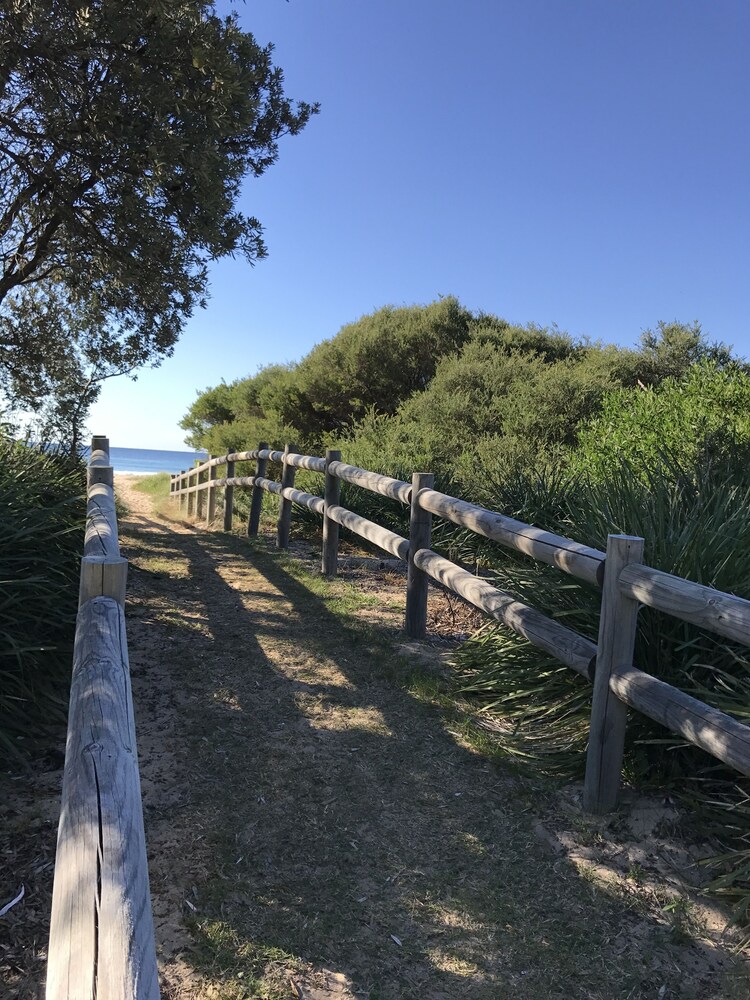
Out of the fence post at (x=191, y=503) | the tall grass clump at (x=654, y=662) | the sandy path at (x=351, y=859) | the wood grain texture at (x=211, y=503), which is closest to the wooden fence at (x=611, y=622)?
the tall grass clump at (x=654, y=662)

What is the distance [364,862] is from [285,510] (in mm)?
5783

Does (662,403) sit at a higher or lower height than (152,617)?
higher

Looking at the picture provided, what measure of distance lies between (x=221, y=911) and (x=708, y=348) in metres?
16.5

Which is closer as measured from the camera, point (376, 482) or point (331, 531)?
point (376, 482)

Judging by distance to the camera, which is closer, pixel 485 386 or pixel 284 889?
pixel 284 889

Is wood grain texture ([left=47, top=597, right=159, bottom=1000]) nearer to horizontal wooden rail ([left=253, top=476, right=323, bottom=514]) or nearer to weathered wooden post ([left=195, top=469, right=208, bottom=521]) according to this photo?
horizontal wooden rail ([left=253, top=476, right=323, bottom=514])

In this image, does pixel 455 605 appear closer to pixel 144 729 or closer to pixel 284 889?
pixel 144 729

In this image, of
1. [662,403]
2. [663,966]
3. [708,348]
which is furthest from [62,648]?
[708,348]

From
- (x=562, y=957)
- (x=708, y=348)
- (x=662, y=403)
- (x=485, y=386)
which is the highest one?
(x=708, y=348)

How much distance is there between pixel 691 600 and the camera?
2516mm

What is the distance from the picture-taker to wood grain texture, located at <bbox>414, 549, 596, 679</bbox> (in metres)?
3.20

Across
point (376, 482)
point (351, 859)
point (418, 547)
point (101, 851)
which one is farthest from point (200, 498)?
point (101, 851)

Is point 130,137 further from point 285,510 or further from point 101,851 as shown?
point 101,851

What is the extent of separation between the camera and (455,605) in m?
6.09
